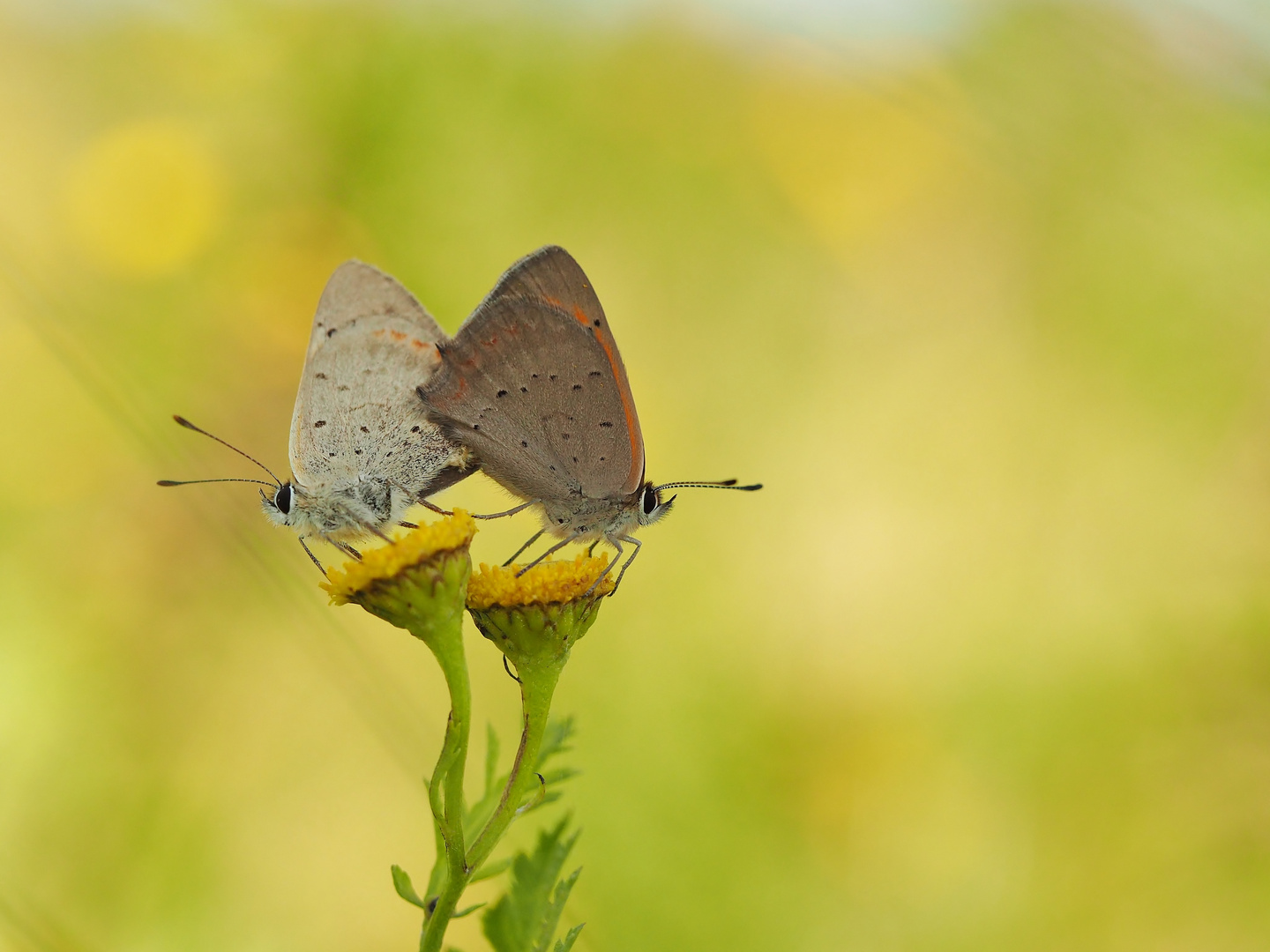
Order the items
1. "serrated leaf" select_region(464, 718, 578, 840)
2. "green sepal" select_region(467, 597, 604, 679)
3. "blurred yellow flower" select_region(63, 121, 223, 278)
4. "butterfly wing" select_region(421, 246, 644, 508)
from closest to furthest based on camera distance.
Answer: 1. "serrated leaf" select_region(464, 718, 578, 840)
2. "green sepal" select_region(467, 597, 604, 679)
3. "butterfly wing" select_region(421, 246, 644, 508)
4. "blurred yellow flower" select_region(63, 121, 223, 278)

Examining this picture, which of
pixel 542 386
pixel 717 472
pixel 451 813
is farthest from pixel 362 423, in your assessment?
pixel 717 472

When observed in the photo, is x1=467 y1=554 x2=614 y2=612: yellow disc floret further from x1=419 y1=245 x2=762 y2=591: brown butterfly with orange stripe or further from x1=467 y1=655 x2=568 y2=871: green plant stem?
x1=419 y1=245 x2=762 y2=591: brown butterfly with orange stripe

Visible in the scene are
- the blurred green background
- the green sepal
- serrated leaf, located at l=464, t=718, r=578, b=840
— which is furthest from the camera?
the blurred green background

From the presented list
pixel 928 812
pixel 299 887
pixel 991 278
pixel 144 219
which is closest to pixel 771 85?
pixel 991 278

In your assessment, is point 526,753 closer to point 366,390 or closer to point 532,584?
point 532,584

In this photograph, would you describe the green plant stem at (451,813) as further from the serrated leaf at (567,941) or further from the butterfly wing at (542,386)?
the butterfly wing at (542,386)

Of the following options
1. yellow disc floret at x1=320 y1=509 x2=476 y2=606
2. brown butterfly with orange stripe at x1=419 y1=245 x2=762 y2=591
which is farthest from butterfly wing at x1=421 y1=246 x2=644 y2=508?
yellow disc floret at x1=320 y1=509 x2=476 y2=606
